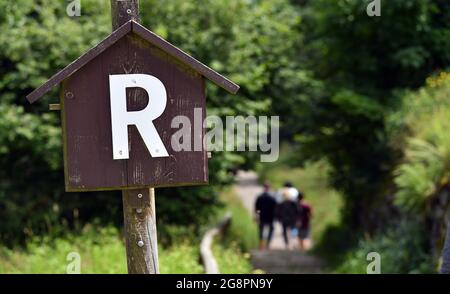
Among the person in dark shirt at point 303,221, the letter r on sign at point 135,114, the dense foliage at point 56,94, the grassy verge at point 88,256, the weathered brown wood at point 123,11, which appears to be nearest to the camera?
the letter r on sign at point 135,114

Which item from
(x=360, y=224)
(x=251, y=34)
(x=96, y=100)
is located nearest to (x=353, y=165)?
(x=360, y=224)

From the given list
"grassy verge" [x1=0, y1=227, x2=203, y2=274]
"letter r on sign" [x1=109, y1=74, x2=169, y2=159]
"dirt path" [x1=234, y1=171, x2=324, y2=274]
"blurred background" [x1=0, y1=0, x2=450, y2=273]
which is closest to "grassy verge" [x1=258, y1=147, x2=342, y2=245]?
"blurred background" [x1=0, y1=0, x2=450, y2=273]

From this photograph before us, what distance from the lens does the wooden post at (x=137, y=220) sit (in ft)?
20.1

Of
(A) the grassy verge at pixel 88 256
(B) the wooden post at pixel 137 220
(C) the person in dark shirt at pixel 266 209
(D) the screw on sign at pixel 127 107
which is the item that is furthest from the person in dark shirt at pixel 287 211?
(D) the screw on sign at pixel 127 107

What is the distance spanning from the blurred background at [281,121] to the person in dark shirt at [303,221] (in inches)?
19.4

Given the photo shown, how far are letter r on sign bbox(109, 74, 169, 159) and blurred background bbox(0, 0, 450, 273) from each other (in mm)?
5287

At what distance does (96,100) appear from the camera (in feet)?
19.8

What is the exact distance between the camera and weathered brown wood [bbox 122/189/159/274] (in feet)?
20.3

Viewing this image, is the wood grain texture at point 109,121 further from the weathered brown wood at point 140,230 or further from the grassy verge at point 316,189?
the grassy verge at point 316,189

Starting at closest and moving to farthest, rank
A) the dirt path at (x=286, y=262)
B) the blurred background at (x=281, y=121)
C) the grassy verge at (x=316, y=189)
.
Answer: the blurred background at (x=281, y=121)
the dirt path at (x=286, y=262)
the grassy verge at (x=316, y=189)

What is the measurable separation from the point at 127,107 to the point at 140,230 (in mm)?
897

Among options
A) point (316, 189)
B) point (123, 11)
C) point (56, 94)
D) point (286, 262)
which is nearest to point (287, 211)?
point (286, 262)

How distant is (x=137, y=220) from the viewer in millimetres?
6234

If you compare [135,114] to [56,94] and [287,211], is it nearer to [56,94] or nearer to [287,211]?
[56,94]
